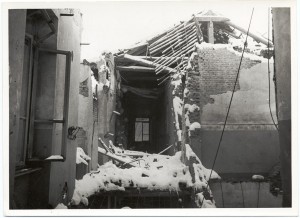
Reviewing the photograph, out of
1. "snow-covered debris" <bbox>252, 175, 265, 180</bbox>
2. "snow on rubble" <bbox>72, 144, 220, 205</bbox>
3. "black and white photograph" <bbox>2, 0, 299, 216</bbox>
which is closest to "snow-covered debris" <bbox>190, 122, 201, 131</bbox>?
"black and white photograph" <bbox>2, 0, 299, 216</bbox>

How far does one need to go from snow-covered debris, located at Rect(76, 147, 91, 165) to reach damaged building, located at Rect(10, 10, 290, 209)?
3cm

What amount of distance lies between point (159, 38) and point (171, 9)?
19.0 feet

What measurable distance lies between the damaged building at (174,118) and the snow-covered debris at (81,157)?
0.03 m

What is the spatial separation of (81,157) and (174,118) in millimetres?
3019

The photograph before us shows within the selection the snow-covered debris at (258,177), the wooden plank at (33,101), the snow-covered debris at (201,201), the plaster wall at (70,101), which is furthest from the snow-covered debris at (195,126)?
the wooden plank at (33,101)

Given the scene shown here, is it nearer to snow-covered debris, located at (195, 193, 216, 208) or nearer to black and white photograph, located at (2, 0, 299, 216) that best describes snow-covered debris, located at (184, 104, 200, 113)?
black and white photograph, located at (2, 0, 299, 216)

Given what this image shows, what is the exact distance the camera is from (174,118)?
26.7 feet

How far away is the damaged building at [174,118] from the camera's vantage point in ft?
9.52

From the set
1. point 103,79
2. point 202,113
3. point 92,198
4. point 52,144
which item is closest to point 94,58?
point 103,79

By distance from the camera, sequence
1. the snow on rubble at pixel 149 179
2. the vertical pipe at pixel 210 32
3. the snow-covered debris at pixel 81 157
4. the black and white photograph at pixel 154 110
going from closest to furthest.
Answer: the black and white photograph at pixel 154 110 < the snow on rubble at pixel 149 179 < the snow-covered debris at pixel 81 157 < the vertical pipe at pixel 210 32

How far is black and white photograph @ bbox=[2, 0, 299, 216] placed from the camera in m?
2.61

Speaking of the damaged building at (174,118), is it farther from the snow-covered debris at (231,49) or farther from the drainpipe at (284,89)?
the drainpipe at (284,89)

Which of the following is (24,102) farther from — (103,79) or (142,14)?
(103,79)

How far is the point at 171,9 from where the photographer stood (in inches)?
108
